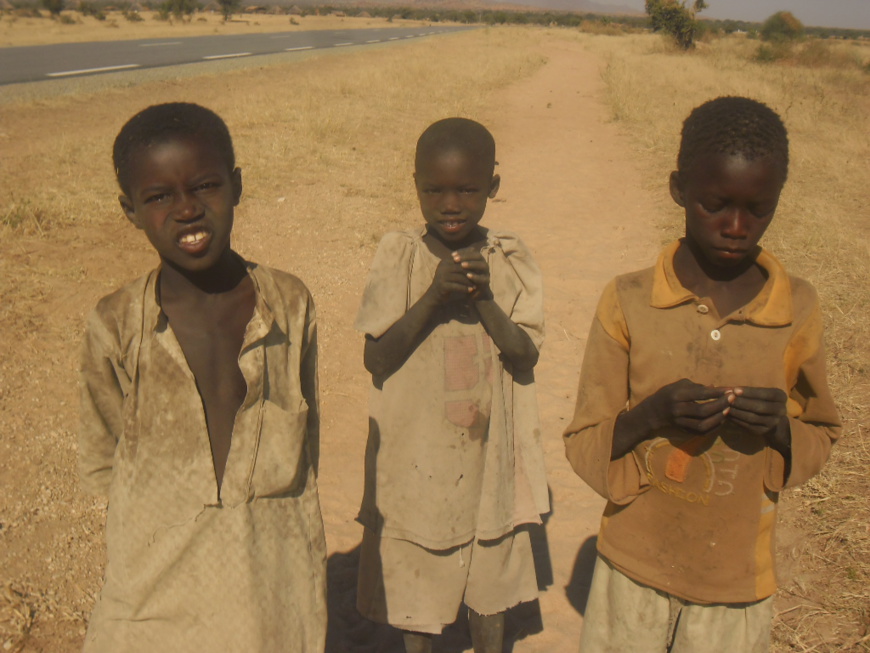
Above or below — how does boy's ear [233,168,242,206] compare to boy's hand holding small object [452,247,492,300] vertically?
above

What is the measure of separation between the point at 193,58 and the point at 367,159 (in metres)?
12.8

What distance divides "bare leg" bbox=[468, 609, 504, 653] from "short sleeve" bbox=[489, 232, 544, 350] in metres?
0.87

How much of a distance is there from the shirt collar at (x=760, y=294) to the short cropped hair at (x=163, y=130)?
0.96 meters

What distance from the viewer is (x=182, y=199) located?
1.52 m

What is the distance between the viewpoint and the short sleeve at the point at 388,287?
2029 millimetres

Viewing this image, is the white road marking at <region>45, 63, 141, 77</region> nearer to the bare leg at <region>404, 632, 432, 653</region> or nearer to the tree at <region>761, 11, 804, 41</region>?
the bare leg at <region>404, 632, 432, 653</region>

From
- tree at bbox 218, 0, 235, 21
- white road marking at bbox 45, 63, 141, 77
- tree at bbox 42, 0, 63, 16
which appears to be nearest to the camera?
white road marking at bbox 45, 63, 141, 77

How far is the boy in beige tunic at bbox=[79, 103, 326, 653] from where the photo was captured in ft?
4.98

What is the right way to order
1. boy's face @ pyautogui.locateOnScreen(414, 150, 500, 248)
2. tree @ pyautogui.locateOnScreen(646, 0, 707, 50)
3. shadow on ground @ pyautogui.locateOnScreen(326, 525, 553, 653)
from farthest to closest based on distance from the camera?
1. tree @ pyautogui.locateOnScreen(646, 0, 707, 50)
2. shadow on ground @ pyautogui.locateOnScreen(326, 525, 553, 653)
3. boy's face @ pyautogui.locateOnScreen(414, 150, 500, 248)

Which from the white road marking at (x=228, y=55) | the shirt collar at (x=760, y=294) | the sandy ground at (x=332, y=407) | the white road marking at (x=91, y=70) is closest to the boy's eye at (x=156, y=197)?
the shirt collar at (x=760, y=294)

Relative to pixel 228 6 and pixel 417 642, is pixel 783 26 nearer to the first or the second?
pixel 228 6

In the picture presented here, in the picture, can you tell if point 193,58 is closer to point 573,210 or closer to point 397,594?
point 573,210

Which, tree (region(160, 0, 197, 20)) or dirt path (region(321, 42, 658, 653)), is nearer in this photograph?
dirt path (region(321, 42, 658, 653))

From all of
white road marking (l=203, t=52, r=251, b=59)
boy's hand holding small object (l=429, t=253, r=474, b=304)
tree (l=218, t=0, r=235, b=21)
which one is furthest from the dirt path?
tree (l=218, t=0, r=235, b=21)
